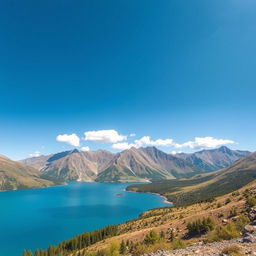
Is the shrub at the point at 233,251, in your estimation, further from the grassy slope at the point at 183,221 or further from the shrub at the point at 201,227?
the shrub at the point at 201,227

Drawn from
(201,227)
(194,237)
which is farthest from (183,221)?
(194,237)

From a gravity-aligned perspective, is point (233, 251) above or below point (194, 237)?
above

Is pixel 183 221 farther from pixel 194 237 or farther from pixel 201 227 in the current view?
pixel 194 237

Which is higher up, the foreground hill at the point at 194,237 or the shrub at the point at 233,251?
the shrub at the point at 233,251

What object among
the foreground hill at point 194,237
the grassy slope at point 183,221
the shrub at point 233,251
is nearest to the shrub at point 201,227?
the foreground hill at point 194,237

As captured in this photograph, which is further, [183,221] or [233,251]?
[183,221]

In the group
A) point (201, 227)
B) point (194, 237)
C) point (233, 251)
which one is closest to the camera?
point (233, 251)

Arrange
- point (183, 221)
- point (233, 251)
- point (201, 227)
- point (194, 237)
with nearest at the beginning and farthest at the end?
1. point (233, 251)
2. point (194, 237)
3. point (201, 227)
4. point (183, 221)

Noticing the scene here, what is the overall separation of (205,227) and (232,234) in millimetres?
23161

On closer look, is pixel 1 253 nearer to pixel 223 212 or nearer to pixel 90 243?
pixel 90 243

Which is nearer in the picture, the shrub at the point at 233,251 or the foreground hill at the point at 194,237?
the shrub at the point at 233,251

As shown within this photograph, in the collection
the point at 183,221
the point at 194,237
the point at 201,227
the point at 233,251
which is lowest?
the point at 183,221

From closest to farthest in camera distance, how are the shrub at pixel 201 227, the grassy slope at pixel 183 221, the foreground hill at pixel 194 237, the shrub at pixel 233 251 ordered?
1. the shrub at pixel 233 251
2. the foreground hill at pixel 194 237
3. the shrub at pixel 201 227
4. the grassy slope at pixel 183 221

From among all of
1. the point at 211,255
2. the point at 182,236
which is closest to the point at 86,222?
the point at 182,236
